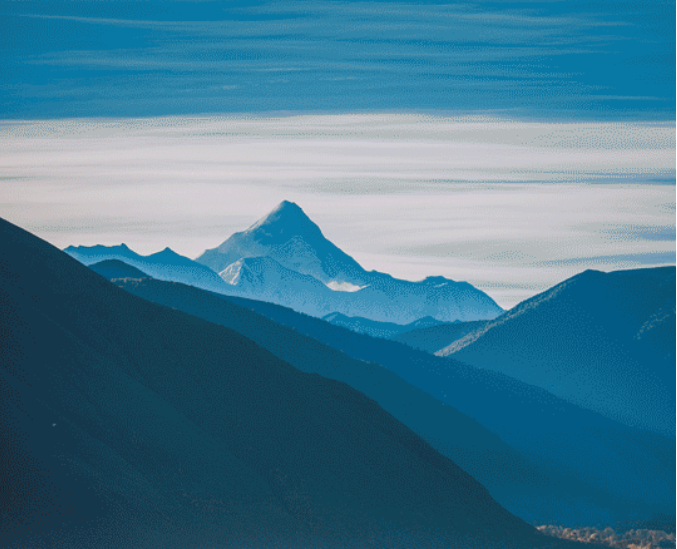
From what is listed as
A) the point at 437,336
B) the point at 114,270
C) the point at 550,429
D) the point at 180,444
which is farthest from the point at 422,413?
the point at 437,336

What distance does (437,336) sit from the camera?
466 ft

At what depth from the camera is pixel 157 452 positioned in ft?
122

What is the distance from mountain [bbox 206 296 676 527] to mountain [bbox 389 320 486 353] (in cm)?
3574

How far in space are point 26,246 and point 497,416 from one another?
55101 mm

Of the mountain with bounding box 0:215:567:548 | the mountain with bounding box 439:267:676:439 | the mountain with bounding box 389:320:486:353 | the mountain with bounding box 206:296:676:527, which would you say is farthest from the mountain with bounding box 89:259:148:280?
the mountain with bounding box 389:320:486:353

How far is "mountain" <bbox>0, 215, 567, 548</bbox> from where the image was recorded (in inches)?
1316

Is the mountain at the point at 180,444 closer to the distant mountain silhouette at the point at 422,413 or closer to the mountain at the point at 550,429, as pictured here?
the distant mountain silhouette at the point at 422,413

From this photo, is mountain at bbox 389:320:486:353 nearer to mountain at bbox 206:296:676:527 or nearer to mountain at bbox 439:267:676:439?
mountain at bbox 439:267:676:439

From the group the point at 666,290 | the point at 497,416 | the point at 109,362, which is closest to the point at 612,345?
the point at 666,290

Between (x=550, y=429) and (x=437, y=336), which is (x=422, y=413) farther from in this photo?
(x=437, y=336)

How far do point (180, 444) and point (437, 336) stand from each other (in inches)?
4176

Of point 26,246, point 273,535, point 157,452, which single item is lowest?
point 273,535

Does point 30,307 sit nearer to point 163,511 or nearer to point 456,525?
point 163,511

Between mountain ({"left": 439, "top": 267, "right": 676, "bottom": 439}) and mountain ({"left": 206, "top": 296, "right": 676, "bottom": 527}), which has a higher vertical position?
mountain ({"left": 439, "top": 267, "right": 676, "bottom": 439})
